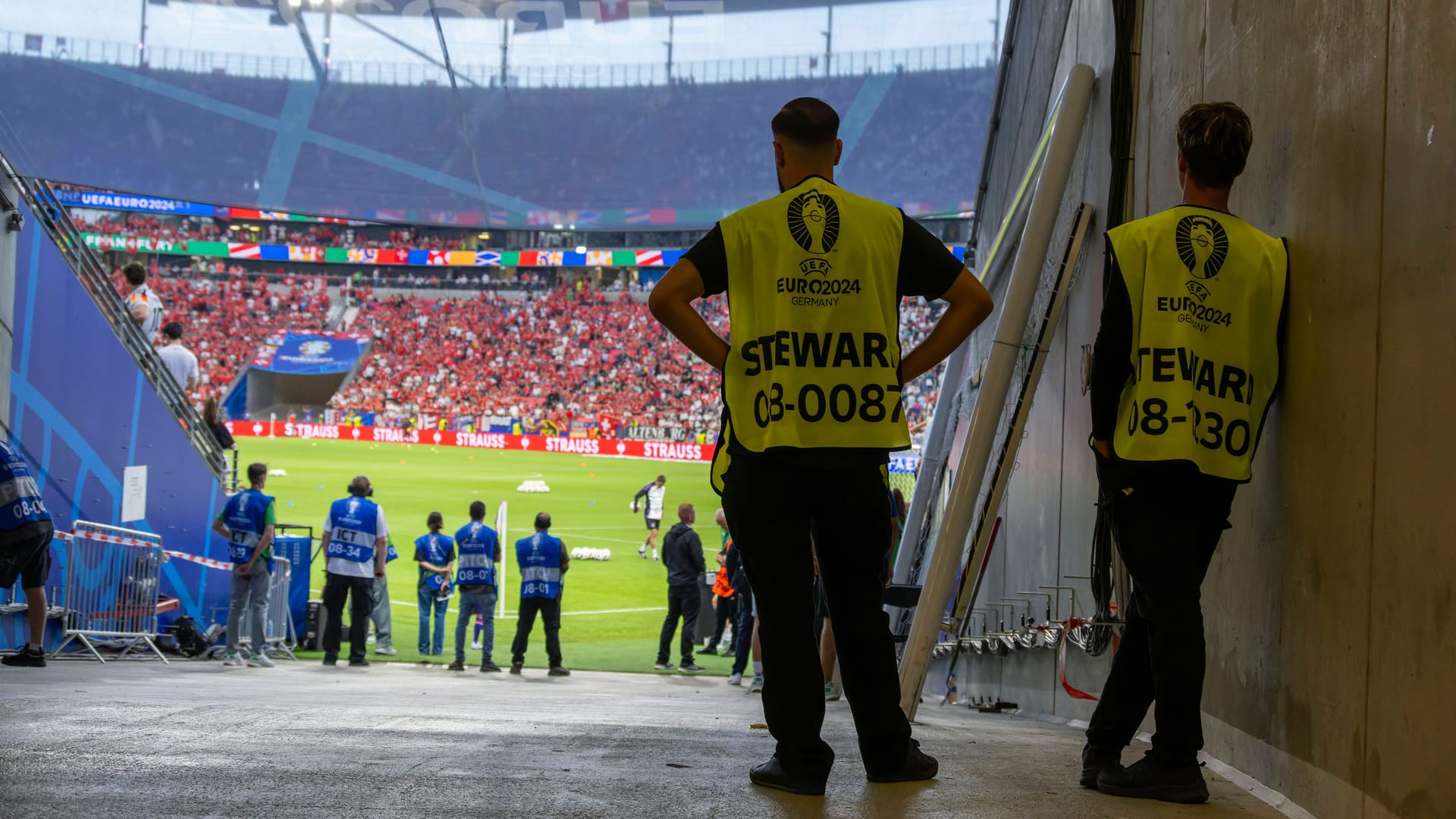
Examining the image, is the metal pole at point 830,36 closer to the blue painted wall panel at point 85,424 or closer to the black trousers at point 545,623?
the black trousers at point 545,623

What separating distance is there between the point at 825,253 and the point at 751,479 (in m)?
0.54

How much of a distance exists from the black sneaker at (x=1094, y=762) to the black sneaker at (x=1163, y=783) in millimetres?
75

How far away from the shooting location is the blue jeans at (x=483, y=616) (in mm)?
12531

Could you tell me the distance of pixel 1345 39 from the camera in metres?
2.45

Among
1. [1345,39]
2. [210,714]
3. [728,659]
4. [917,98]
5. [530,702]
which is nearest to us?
[1345,39]

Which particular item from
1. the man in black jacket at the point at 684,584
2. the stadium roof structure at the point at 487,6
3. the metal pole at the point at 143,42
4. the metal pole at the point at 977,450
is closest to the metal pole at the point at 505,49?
the stadium roof structure at the point at 487,6

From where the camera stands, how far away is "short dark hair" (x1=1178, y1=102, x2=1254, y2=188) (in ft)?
8.95

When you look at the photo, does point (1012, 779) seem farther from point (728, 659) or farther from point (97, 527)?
point (728, 659)

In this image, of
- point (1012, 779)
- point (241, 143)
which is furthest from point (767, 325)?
point (241, 143)

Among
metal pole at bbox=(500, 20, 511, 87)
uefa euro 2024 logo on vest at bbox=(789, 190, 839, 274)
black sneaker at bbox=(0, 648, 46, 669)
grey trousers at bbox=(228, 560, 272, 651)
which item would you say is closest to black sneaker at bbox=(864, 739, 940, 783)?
uefa euro 2024 logo on vest at bbox=(789, 190, 839, 274)

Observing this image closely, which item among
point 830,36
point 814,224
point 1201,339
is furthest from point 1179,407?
point 830,36

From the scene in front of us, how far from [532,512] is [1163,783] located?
92.8ft

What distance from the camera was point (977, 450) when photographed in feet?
13.7

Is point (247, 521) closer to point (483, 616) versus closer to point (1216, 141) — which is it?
point (483, 616)
